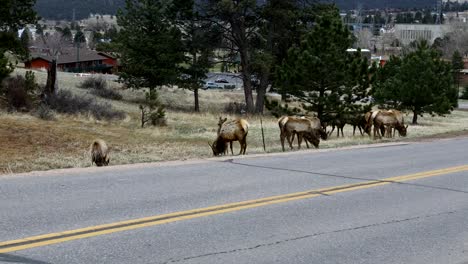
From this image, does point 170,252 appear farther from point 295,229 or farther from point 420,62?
point 420,62

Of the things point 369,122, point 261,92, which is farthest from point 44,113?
point 261,92

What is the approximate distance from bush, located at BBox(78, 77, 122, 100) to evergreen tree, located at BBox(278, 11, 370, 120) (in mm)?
19609

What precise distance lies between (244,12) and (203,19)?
9.44 feet

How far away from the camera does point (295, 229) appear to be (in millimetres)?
8156

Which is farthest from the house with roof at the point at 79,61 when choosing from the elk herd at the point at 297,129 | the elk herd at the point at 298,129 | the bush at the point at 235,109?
the elk herd at the point at 298,129

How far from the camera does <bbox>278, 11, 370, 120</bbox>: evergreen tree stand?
A: 29.9 m

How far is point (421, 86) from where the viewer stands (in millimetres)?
42469

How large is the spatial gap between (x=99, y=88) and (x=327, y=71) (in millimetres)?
24810

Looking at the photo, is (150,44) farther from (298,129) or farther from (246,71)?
(298,129)

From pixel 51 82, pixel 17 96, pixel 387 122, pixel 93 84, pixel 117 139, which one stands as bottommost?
pixel 117 139

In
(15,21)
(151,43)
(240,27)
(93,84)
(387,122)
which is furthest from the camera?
(93,84)

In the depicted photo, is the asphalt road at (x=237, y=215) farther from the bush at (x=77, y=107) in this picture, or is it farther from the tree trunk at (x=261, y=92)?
the tree trunk at (x=261, y=92)

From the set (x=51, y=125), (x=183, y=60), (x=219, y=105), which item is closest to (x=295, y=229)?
(x=51, y=125)

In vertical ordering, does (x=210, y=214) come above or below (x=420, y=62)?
below
